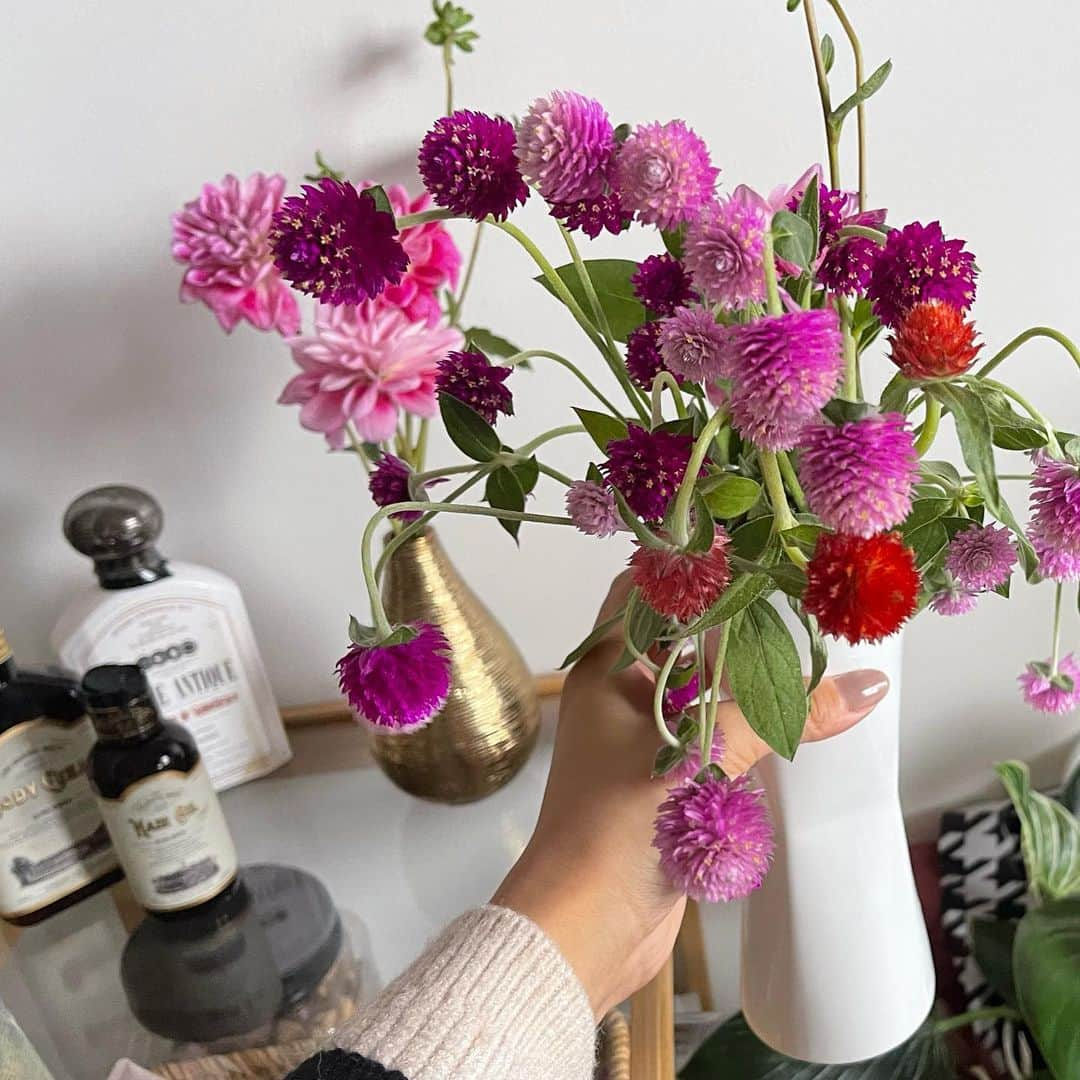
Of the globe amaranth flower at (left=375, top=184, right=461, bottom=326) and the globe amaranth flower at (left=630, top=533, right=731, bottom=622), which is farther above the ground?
the globe amaranth flower at (left=375, top=184, right=461, bottom=326)

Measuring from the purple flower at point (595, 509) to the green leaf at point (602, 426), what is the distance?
5 centimetres

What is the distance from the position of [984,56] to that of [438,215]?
435mm

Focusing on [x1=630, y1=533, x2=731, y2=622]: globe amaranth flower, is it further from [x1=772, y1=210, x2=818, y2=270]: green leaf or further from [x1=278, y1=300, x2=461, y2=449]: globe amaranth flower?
[x1=278, y1=300, x2=461, y2=449]: globe amaranth flower

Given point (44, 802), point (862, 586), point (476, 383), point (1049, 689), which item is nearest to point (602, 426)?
point (476, 383)

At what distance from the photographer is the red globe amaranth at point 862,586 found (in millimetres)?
305

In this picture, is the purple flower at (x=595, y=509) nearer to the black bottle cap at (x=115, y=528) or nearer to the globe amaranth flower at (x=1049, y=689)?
the globe amaranth flower at (x=1049, y=689)

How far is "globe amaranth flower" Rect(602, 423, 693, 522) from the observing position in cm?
34

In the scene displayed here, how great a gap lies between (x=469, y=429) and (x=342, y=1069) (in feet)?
0.86

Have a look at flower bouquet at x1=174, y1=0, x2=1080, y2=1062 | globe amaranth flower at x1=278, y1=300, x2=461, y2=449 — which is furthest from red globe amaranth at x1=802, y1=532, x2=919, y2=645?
globe amaranth flower at x1=278, y1=300, x2=461, y2=449

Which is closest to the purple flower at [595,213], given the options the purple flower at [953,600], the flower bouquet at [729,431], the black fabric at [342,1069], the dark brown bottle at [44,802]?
the flower bouquet at [729,431]

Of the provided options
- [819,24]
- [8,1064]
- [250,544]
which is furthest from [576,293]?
[8,1064]

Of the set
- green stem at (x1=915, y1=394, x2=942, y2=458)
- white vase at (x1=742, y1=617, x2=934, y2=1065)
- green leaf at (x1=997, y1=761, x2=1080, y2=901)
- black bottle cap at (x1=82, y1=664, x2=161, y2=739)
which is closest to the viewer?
green stem at (x1=915, y1=394, x2=942, y2=458)

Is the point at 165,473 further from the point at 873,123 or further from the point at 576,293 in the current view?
the point at 873,123

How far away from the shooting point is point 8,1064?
0.54 m
